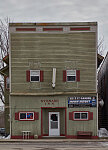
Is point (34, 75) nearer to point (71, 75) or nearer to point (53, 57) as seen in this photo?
point (53, 57)

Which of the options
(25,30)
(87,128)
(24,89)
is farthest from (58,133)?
(25,30)

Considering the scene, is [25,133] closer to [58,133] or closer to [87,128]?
[58,133]

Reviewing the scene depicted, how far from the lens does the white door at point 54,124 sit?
2458 centimetres

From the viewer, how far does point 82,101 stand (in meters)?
24.2

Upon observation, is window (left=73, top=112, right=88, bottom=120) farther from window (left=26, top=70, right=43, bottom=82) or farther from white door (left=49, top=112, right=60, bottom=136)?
window (left=26, top=70, right=43, bottom=82)

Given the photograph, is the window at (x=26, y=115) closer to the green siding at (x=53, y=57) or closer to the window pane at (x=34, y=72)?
the green siding at (x=53, y=57)

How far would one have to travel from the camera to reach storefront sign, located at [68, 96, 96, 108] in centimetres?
2420

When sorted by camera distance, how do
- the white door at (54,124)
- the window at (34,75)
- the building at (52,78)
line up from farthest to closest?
1. the white door at (54,124)
2. the window at (34,75)
3. the building at (52,78)

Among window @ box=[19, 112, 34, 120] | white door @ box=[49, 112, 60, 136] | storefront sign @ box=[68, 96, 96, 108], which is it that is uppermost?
storefront sign @ box=[68, 96, 96, 108]

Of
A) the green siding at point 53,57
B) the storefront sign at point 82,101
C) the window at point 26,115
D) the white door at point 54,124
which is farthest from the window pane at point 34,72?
the white door at point 54,124

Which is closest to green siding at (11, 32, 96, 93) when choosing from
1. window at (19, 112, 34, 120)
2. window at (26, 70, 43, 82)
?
window at (26, 70, 43, 82)

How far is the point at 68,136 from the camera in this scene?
23875 mm

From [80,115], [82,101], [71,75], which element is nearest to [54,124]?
[80,115]

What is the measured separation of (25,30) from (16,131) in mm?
8258
